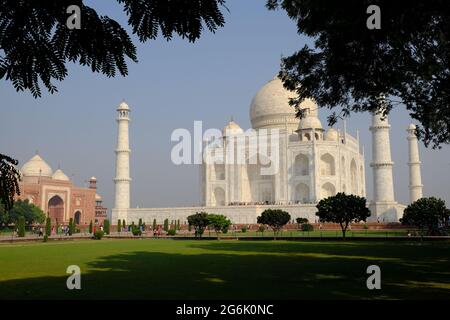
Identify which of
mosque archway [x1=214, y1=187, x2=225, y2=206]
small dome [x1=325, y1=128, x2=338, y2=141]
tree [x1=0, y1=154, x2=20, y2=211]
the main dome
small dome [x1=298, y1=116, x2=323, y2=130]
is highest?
the main dome

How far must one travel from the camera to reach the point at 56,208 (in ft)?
182

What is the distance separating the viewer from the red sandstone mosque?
51.6 meters

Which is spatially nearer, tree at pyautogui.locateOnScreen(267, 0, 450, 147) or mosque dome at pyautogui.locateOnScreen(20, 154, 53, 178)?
tree at pyautogui.locateOnScreen(267, 0, 450, 147)

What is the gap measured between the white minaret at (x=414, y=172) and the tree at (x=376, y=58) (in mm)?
38862

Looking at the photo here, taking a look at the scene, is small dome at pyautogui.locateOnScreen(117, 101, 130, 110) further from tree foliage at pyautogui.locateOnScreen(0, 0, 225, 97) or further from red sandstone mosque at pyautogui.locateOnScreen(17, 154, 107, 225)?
tree foliage at pyautogui.locateOnScreen(0, 0, 225, 97)

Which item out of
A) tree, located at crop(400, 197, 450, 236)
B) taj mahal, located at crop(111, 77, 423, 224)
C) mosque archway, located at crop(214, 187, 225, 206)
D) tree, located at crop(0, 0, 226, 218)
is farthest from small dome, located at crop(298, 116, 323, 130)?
tree, located at crop(0, 0, 226, 218)

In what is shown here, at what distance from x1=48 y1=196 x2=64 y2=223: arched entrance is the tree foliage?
56097 millimetres

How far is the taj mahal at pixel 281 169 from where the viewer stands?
137 ft

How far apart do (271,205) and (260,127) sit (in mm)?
11725

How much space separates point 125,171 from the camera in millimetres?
47438
